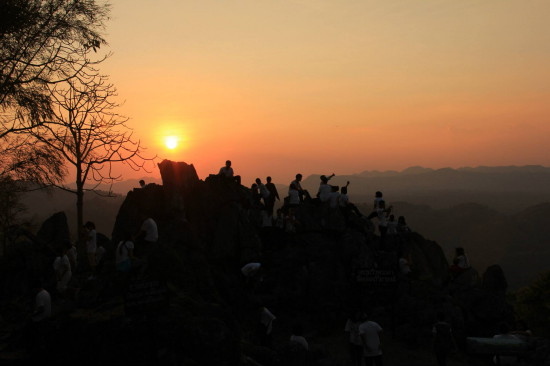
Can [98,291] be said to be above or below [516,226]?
above

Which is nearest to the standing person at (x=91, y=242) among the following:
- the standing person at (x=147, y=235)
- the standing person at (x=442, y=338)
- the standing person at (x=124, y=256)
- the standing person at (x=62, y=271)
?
the standing person at (x=62, y=271)

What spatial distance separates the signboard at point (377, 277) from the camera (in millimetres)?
21719

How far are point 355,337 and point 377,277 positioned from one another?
5161 millimetres

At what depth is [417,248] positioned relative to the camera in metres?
29.7

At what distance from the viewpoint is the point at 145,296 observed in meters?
13.5

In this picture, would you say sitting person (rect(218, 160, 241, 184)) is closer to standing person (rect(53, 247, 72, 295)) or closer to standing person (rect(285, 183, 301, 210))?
standing person (rect(285, 183, 301, 210))

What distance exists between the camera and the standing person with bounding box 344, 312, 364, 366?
17.0 metres

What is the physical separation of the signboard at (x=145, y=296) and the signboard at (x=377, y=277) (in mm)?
10204

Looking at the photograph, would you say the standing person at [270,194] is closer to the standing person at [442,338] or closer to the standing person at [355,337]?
the standing person at [355,337]

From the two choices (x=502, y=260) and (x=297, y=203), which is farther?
(x=502, y=260)

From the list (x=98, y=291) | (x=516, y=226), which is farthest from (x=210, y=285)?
(x=516, y=226)

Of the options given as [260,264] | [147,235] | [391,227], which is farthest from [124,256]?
[391,227]

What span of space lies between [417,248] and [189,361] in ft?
64.0

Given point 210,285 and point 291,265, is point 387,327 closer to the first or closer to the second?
point 291,265
